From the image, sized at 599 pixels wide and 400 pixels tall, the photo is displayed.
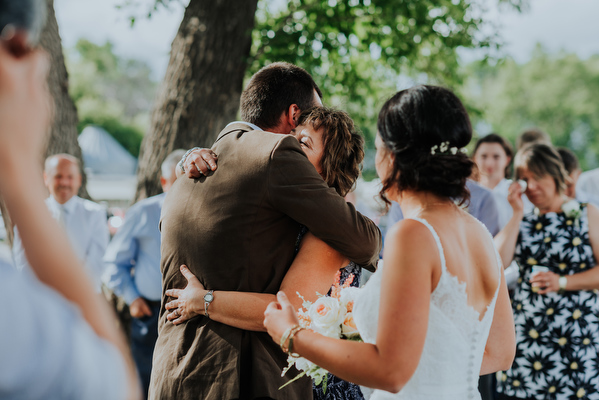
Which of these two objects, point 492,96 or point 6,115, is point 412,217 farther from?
point 492,96

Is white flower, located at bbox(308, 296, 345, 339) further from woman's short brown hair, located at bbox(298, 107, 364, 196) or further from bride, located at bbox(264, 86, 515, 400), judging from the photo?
woman's short brown hair, located at bbox(298, 107, 364, 196)

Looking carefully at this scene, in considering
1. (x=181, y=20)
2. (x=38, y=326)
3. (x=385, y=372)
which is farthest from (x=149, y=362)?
(x=38, y=326)

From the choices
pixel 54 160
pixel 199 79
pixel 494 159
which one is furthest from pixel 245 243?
pixel 494 159

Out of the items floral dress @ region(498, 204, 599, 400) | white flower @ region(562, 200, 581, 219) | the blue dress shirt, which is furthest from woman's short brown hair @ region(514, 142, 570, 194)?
the blue dress shirt

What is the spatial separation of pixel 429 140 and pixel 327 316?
728mm

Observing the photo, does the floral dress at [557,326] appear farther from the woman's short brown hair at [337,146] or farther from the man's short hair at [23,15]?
the man's short hair at [23,15]

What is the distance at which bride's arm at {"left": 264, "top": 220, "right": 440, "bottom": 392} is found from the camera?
159 cm

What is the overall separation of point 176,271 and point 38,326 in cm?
154

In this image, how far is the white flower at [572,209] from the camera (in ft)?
13.1

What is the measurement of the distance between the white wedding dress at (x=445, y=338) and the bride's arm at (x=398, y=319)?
10 centimetres

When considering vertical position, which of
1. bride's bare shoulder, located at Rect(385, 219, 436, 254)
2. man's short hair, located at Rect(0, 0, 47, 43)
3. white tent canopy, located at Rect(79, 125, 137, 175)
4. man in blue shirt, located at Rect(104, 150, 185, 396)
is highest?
man's short hair, located at Rect(0, 0, 47, 43)

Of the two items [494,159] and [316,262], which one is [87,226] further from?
[494,159]

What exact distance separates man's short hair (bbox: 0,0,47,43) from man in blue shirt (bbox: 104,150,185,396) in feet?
13.8

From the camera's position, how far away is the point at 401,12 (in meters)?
6.68
